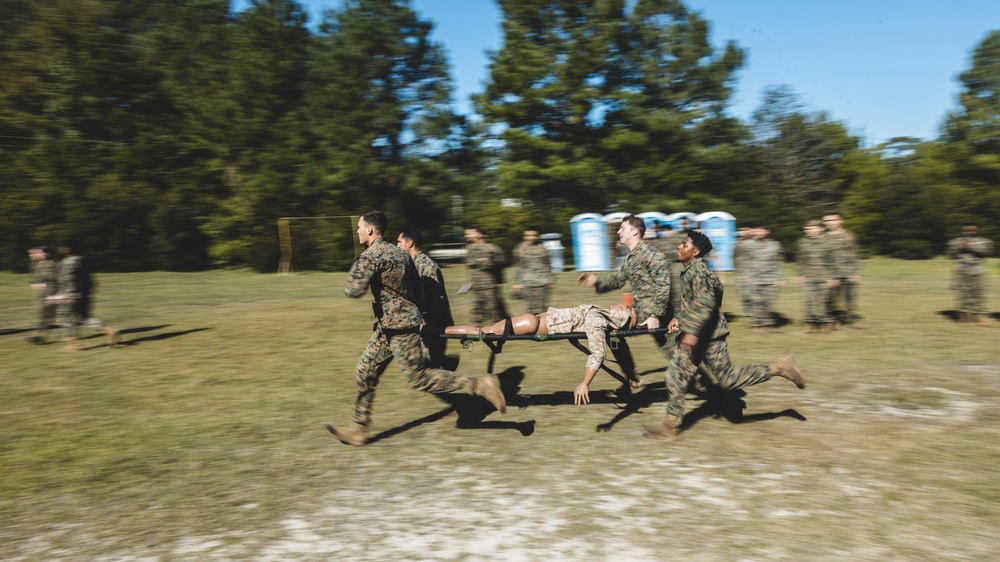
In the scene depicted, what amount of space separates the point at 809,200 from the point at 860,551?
41912 millimetres

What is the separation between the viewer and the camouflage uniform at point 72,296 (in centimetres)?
1313

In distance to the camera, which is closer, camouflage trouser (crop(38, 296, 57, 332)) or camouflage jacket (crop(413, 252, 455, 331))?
camouflage jacket (crop(413, 252, 455, 331))

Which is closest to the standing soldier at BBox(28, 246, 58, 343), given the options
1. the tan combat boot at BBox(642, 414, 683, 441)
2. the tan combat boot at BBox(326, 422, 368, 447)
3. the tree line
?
the tan combat boot at BBox(326, 422, 368, 447)

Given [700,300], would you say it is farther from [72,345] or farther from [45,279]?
[45,279]

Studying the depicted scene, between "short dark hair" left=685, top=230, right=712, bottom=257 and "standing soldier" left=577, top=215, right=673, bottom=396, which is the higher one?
"short dark hair" left=685, top=230, right=712, bottom=257

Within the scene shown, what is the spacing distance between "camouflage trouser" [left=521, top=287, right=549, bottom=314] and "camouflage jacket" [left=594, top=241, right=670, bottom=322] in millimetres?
5491

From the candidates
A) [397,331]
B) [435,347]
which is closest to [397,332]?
[397,331]

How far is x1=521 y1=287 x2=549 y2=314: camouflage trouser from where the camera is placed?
529 inches

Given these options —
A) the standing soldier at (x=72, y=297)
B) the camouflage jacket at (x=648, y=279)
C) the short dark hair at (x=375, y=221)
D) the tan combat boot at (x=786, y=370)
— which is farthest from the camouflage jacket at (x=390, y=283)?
the standing soldier at (x=72, y=297)

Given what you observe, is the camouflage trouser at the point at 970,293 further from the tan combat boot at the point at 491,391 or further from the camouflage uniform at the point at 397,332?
the camouflage uniform at the point at 397,332

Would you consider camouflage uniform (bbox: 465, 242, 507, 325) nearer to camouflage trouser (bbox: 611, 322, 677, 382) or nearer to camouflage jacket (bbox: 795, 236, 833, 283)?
camouflage trouser (bbox: 611, 322, 677, 382)

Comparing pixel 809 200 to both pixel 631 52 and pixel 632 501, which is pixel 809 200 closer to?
pixel 631 52

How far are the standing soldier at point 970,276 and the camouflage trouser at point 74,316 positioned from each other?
14.6 meters

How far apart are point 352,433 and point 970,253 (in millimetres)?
11504
